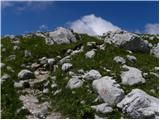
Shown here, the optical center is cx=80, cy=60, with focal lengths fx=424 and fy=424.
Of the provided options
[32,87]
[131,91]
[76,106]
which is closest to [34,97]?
[32,87]

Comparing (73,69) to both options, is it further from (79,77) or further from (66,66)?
(79,77)

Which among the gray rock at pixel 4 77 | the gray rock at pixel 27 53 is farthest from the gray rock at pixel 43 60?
the gray rock at pixel 4 77

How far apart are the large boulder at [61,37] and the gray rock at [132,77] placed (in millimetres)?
10241

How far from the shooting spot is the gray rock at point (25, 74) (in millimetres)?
24812

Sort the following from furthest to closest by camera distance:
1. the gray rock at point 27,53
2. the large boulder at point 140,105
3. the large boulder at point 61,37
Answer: the large boulder at point 61,37, the gray rock at point 27,53, the large boulder at point 140,105

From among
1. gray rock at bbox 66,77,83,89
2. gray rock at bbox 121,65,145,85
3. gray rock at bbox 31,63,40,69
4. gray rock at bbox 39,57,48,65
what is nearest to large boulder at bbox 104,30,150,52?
gray rock at bbox 39,57,48,65

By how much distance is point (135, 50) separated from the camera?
3019cm

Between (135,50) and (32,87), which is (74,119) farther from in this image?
(135,50)

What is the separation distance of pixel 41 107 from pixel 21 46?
36.3 feet

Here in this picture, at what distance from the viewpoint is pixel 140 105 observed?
18562 millimetres

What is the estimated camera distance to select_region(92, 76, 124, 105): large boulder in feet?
65.9

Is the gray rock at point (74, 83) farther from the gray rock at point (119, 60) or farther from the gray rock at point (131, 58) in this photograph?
the gray rock at point (131, 58)

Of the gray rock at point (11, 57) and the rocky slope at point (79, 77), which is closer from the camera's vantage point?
the rocky slope at point (79, 77)

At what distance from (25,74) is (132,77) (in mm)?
6588
